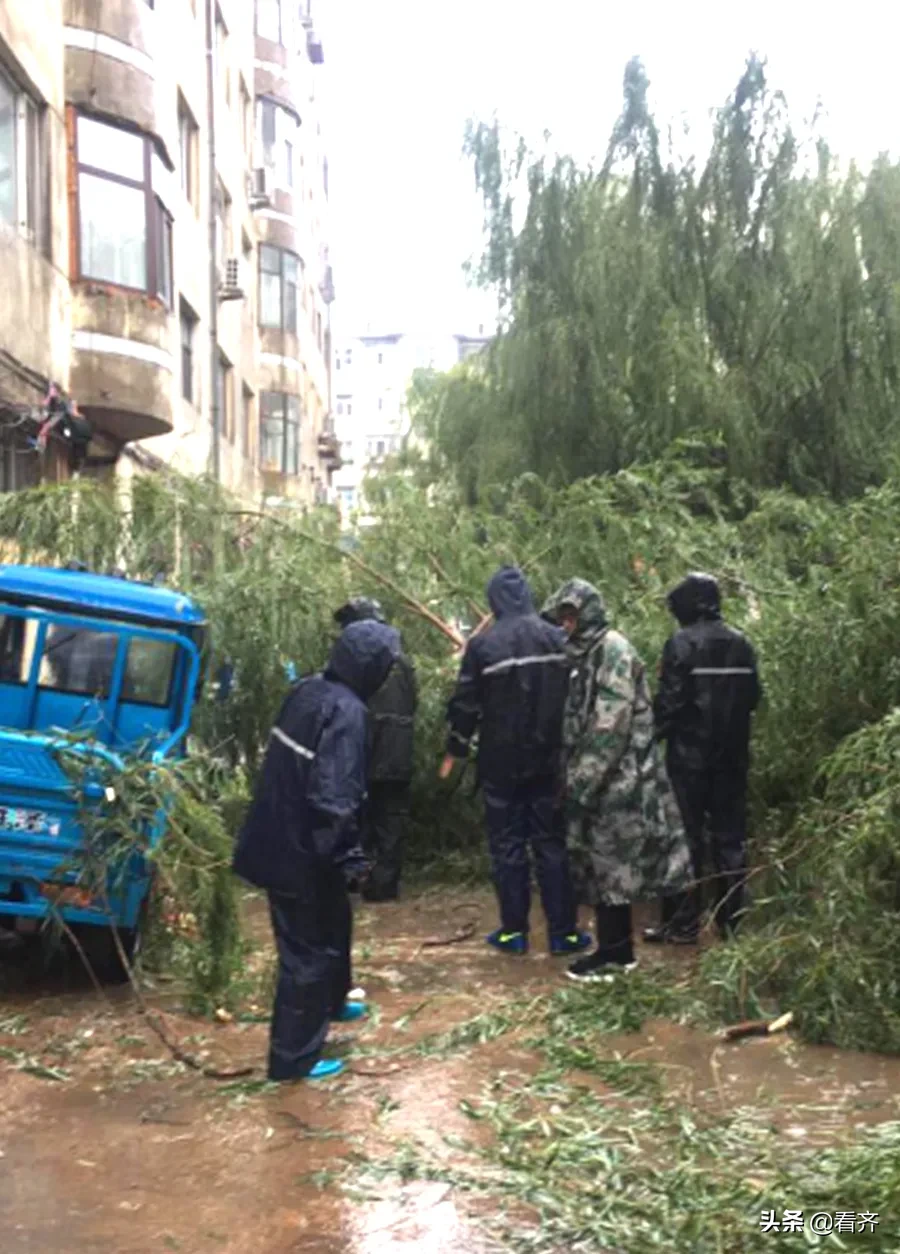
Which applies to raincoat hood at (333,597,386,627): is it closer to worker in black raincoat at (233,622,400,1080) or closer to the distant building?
worker in black raincoat at (233,622,400,1080)

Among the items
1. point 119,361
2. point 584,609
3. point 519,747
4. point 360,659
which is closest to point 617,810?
point 519,747

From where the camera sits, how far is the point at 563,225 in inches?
749

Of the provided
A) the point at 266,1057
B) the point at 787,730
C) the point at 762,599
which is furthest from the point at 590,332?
the point at 266,1057

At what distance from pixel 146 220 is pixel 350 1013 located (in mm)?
13219

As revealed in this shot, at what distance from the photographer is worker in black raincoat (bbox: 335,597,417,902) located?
8.45 meters

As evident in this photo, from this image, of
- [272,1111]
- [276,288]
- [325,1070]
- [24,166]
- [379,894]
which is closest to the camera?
[272,1111]

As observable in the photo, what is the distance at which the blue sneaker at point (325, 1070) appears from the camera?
5277mm

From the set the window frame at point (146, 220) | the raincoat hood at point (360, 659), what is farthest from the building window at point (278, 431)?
the raincoat hood at point (360, 659)

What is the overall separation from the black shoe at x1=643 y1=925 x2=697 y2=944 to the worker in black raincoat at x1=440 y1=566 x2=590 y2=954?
14.5 inches

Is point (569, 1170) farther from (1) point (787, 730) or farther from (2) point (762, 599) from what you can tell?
(2) point (762, 599)

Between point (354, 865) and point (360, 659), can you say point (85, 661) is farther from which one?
point (354, 865)

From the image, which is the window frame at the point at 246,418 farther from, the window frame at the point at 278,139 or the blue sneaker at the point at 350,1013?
the blue sneaker at the point at 350,1013

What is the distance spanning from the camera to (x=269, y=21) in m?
32.9

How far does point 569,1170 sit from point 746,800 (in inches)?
144
